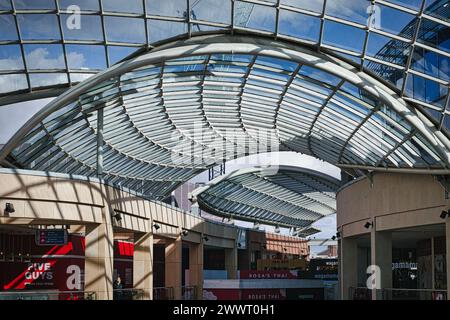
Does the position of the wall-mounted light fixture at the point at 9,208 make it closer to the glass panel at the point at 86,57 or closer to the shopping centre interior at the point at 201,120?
the shopping centre interior at the point at 201,120

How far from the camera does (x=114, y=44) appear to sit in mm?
31656

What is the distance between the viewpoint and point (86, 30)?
101 feet

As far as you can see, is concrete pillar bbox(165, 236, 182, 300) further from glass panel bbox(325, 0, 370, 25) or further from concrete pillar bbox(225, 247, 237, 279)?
glass panel bbox(325, 0, 370, 25)

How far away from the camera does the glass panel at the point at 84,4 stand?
28.8 meters

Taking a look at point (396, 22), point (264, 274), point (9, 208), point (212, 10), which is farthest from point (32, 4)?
point (264, 274)

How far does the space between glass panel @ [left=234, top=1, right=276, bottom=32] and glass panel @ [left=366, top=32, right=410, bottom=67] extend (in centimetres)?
405

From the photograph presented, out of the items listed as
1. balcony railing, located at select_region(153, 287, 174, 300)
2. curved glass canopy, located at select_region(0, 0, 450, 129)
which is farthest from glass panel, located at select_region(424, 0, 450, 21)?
balcony railing, located at select_region(153, 287, 174, 300)

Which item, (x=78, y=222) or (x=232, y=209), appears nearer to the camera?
(x=78, y=222)

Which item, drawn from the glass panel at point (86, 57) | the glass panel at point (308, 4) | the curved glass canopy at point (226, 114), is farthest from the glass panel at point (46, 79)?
the glass panel at point (308, 4)

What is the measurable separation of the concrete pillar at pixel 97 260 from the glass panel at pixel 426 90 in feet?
47.5

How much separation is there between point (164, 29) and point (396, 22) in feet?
31.8

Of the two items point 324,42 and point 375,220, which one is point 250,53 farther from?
point 375,220
